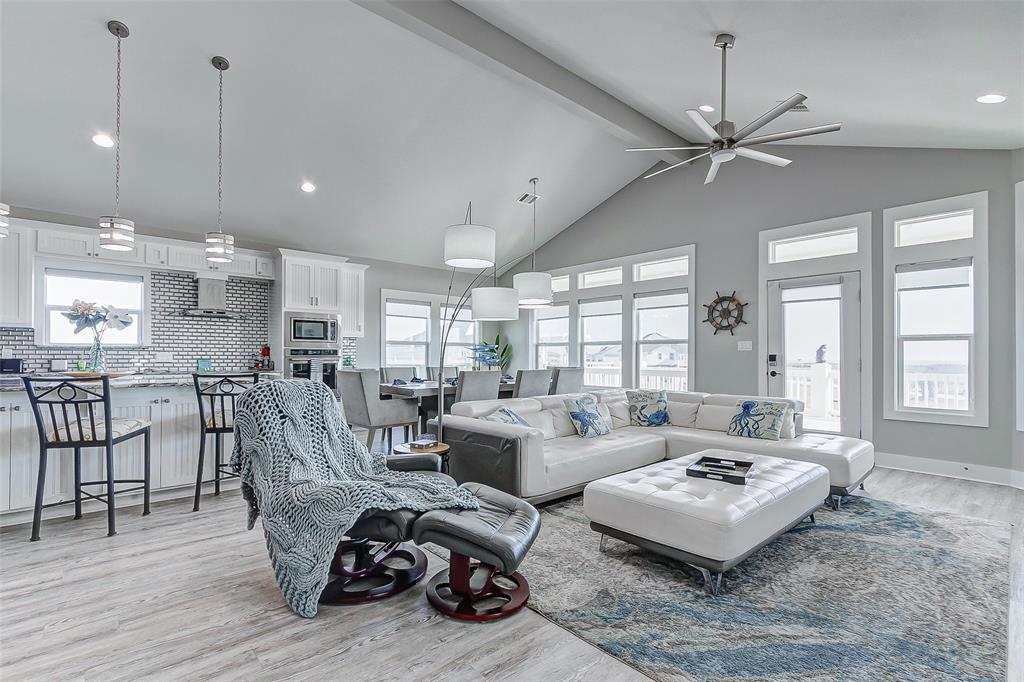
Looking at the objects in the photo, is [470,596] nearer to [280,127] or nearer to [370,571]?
[370,571]

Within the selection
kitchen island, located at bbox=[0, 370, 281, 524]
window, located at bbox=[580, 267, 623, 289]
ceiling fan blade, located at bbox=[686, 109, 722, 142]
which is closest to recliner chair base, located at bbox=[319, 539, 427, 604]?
kitchen island, located at bbox=[0, 370, 281, 524]

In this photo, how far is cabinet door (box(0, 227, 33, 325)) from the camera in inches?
188

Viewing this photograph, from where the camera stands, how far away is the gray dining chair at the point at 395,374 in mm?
6062

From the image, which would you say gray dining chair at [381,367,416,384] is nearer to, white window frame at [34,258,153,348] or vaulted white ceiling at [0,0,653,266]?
vaulted white ceiling at [0,0,653,266]

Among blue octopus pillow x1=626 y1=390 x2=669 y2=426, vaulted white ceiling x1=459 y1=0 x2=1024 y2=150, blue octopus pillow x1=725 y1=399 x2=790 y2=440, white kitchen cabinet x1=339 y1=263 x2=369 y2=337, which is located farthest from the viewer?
white kitchen cabinet x1=339 y1=263 x2=369 y2=337

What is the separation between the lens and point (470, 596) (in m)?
2.21

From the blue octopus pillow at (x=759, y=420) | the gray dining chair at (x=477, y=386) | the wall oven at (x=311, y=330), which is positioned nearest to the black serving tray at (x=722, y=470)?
the blue octopus pillow at (x=759, y=420)

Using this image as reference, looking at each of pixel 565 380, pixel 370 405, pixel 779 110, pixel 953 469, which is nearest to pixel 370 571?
pixel 370 405

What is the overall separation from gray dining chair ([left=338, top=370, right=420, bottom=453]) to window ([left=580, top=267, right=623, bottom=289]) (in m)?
3.97

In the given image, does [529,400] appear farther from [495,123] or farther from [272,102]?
[272,102]

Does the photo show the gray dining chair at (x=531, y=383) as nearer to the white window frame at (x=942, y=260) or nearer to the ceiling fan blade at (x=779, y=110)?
the ceiling fan blade at (x=779, y=110)

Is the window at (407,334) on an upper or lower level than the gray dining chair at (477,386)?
upper

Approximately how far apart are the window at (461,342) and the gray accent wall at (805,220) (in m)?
2.39

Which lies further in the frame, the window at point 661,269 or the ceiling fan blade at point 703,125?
the window at point 661,269
